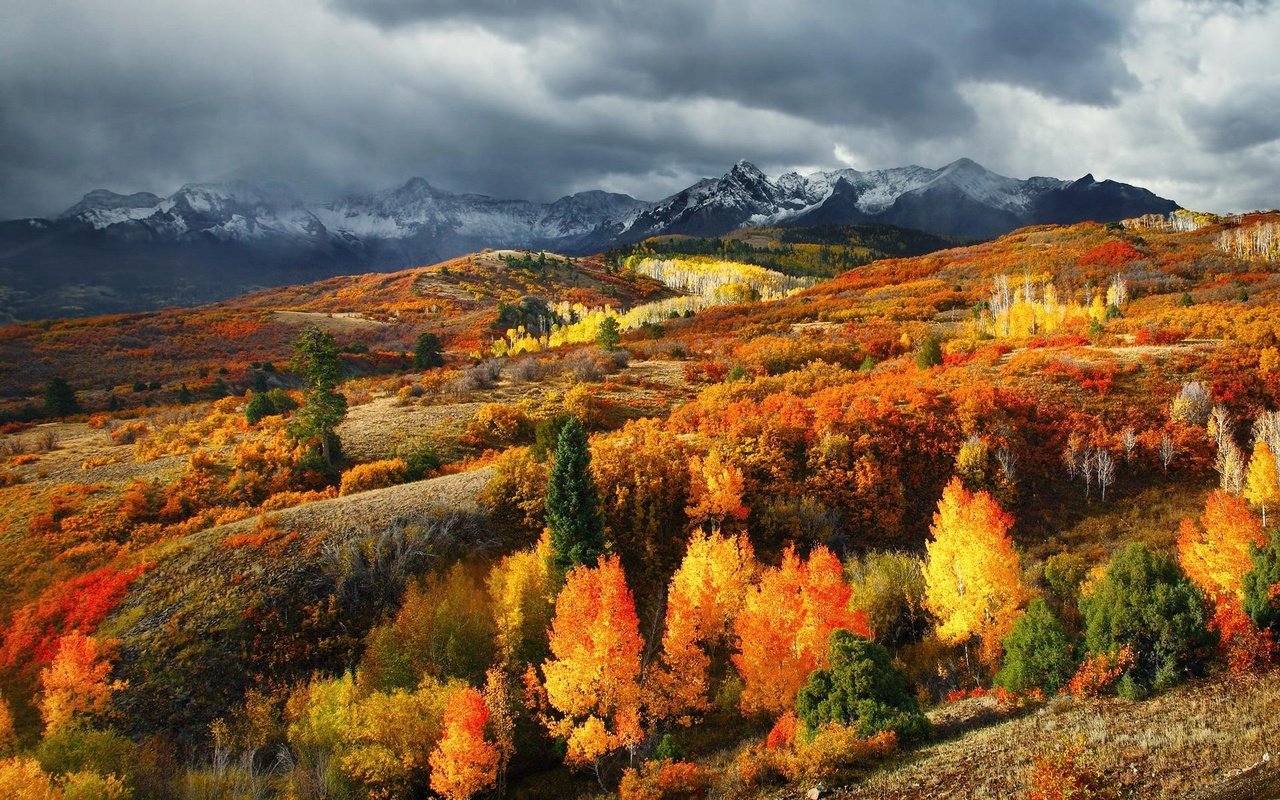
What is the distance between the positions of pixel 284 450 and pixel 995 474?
51.2 m

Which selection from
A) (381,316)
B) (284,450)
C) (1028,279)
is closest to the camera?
(284,450)

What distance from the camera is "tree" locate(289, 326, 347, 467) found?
1928 inches

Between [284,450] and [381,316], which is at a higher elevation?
[381,316]

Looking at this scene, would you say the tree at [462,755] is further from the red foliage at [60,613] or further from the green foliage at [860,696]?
the red foliage at [60,613]

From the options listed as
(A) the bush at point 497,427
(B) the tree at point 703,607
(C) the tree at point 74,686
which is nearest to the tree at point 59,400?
(A) the bush at point 497,427

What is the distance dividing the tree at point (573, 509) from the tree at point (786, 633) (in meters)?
8.94

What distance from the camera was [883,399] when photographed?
51.5 metres

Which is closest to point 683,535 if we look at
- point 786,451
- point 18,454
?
point 786,451

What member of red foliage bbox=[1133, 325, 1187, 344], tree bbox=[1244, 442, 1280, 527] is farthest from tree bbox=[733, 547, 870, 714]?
red foliage bbox=[1133, 325, 1187, 344]

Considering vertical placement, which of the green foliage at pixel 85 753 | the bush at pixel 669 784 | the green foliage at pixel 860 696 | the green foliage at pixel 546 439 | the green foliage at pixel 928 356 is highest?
the green foliage at pixel 928 356

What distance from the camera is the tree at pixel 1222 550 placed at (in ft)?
93.5

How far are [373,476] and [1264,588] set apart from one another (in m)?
47.1

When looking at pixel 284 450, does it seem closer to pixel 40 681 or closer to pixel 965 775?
pixel 40 681

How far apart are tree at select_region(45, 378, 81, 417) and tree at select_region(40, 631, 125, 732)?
61498 mm
